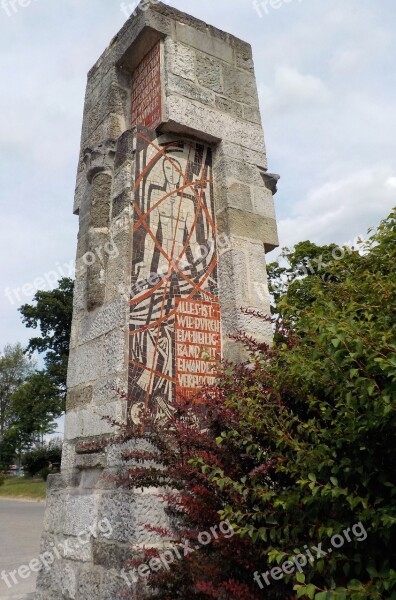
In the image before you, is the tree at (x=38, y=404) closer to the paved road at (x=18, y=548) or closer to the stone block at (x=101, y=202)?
the paved road at (x=18, y=548)

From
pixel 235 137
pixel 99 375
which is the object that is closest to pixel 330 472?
pixel 99 375

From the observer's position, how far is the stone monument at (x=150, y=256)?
10.6 ft

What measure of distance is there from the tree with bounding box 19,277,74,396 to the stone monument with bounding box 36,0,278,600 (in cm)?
2468

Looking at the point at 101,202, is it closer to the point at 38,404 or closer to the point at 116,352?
the point at 116,352

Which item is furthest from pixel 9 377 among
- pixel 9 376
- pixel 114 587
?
pixel 114 587

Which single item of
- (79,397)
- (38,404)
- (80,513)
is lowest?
(80,513)

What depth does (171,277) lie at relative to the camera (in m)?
3.68

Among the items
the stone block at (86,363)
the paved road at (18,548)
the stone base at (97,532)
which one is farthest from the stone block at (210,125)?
the paved road at (18,548)

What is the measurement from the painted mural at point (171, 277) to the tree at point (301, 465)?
2.24ft

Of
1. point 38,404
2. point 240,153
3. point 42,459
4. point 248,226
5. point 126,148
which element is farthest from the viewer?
point 42,459

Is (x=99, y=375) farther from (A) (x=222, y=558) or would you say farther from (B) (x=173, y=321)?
(A) (x=222, y=558)

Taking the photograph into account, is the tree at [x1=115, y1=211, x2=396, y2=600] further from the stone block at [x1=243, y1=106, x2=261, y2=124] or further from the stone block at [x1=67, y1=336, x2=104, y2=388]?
the stone block at [x1=243, y1=106, x2=261, y2=124]

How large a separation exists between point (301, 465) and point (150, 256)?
2119 mm

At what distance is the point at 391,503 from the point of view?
1.67m
